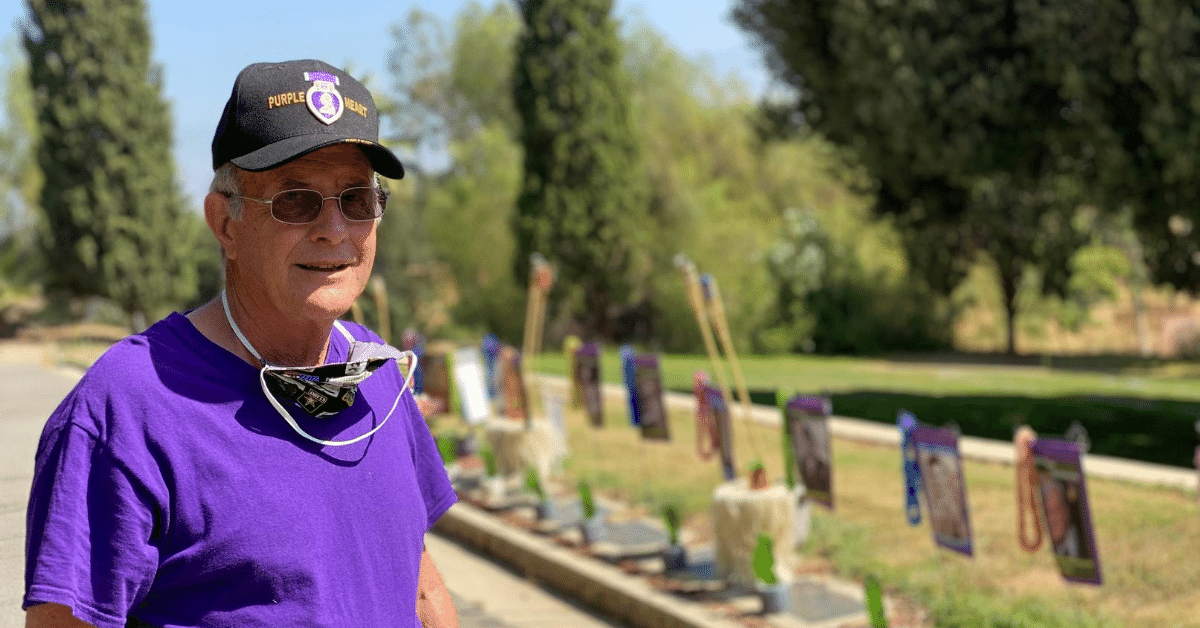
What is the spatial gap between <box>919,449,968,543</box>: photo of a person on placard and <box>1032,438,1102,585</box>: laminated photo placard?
41 cm

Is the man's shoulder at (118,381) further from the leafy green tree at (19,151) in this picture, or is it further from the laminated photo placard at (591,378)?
the leafy green tree at (19,151)

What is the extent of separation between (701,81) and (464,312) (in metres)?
14.7

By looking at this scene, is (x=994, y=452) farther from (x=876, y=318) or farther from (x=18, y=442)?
(x=876, y=318)

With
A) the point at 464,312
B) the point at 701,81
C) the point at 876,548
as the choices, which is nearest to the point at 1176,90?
the point at 876,548

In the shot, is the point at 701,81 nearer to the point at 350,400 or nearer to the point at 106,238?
the point at 106,238

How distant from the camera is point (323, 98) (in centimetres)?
195

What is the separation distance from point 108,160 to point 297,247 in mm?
12678

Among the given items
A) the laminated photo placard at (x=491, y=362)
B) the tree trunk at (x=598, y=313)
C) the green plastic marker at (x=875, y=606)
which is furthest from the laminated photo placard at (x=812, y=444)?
the tree trunk at (x=598, y=313)

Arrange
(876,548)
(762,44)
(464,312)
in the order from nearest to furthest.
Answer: (876,548), (762,44), (464,312)

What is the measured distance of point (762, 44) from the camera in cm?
1853

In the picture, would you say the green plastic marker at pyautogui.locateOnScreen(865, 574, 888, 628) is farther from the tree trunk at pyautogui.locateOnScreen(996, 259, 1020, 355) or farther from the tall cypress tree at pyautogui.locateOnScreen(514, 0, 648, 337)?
the tall cypress tree at pyautogui.locateOnScreen(514, 0, 648, 337)

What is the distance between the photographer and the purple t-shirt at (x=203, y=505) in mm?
1679

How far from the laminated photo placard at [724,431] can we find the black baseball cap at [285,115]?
267 inches

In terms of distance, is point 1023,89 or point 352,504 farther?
point 1023,89
